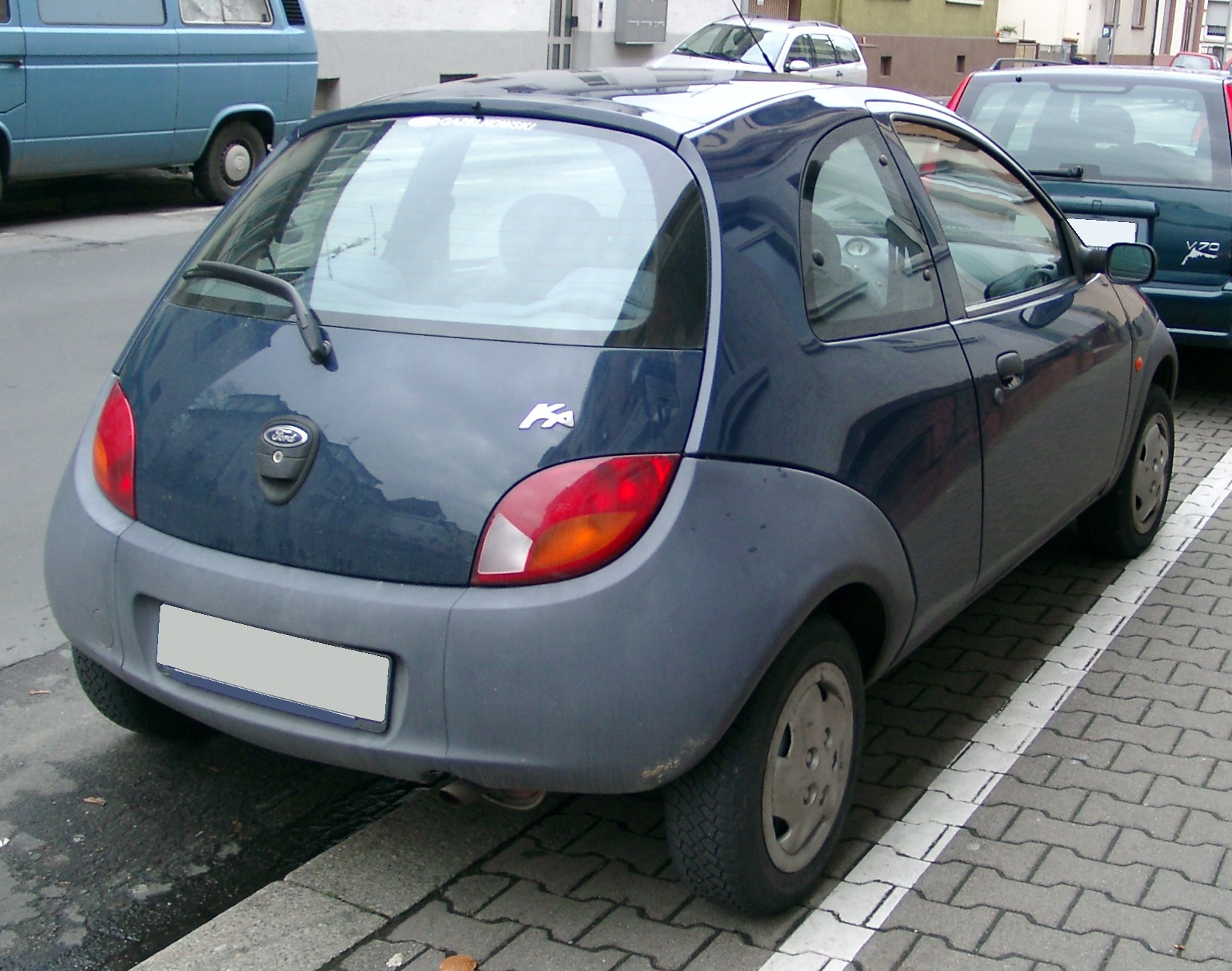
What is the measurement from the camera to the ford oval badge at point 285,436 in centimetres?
280

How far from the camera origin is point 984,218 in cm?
416

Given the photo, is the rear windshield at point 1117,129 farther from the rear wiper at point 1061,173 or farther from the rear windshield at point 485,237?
the rear windshield at point 485,237

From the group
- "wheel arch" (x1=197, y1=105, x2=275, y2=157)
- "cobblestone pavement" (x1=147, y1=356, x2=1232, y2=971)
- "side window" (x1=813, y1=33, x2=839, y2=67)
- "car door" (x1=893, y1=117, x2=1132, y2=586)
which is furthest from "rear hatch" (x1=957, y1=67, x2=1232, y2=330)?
"side window" (x1=813, y1=33, x2=839, y2=67)

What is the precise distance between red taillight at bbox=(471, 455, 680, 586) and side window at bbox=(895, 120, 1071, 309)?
1.51m

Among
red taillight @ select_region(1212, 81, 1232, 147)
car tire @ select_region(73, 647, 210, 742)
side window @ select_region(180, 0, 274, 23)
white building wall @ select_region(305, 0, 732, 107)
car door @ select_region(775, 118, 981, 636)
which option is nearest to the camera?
car door @ select_region(775, 118, 981, 636)

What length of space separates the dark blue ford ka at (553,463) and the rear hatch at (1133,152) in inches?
162

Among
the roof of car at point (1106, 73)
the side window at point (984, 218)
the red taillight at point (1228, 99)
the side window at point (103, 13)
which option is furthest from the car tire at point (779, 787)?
the side window at point (103, 13)

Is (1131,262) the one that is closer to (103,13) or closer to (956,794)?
(956,794)

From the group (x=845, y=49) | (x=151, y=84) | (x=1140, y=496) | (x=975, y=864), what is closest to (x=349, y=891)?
(x=975, y=864)

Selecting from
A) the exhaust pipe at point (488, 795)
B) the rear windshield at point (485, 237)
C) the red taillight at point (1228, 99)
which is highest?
the red taillight at point (1228, 99)

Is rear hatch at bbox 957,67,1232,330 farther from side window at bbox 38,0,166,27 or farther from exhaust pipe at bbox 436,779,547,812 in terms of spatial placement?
side window at bbox 38,0,166,27

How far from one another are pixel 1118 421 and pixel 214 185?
10.6 metres

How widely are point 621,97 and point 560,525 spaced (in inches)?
44.0

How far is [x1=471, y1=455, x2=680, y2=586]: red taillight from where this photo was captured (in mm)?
2633
